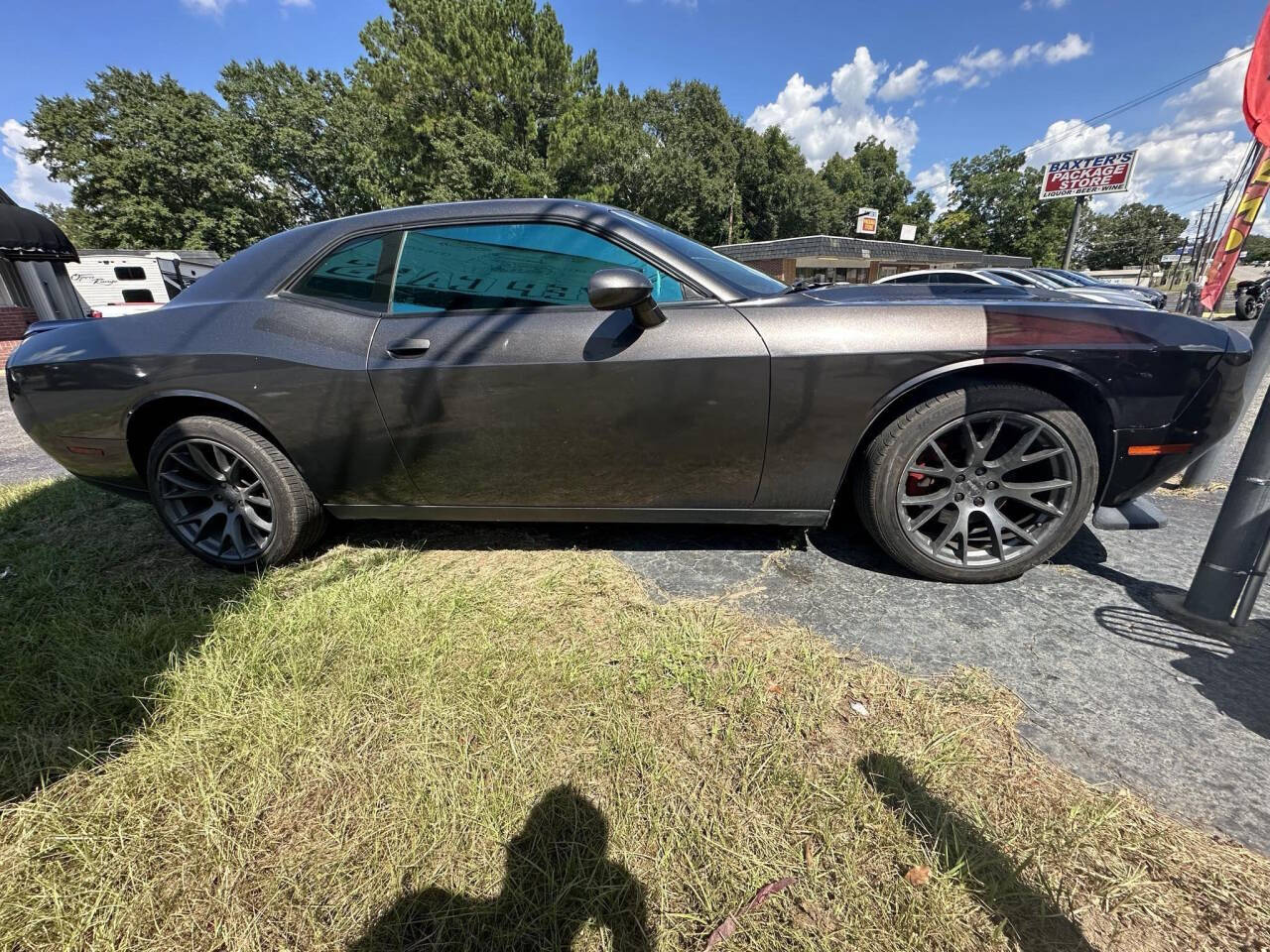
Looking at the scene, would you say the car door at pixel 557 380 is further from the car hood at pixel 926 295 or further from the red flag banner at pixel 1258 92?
the red flag banner at pixel 1258 92

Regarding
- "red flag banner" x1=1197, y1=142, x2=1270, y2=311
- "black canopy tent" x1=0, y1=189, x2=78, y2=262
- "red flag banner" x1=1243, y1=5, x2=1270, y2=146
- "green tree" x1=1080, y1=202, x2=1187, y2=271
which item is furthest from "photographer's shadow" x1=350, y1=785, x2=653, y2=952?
"green tree" x1=1080, y1=202, x2=1187, y2=271

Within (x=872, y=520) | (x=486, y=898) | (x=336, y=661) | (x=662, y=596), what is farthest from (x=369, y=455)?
(x=872, y=520)

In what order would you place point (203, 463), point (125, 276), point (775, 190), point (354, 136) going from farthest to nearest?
point (775, 190) → point (354, 136) → point (125, 276) → point (203, 463)

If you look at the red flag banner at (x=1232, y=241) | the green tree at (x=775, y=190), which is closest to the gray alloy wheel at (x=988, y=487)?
the red flag banner at (x=1232, y=241)

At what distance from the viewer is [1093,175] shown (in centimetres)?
2581

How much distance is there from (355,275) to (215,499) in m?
1.26

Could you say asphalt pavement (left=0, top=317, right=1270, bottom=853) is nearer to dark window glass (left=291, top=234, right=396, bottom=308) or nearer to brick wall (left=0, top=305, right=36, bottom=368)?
dark window glass (left=291, top=234, right=396, bottom=308)

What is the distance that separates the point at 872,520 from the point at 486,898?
178 centimetres

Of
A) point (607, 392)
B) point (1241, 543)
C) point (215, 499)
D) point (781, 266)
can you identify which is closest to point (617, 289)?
point (607, 392)

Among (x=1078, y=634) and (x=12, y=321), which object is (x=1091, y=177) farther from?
(x=12, y=321)

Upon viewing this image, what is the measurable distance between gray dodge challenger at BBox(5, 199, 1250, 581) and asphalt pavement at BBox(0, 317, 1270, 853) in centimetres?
24

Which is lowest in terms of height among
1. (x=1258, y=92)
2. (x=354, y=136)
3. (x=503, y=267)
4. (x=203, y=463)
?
(x=203, y=463)

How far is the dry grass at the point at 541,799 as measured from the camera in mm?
1095

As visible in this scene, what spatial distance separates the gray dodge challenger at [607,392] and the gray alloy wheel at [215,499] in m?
0.01
